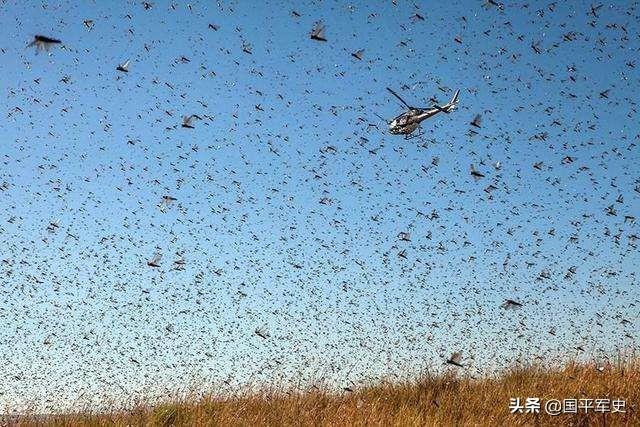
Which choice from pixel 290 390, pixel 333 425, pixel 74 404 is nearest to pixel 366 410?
pixel 333 425

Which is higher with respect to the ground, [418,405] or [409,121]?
[409,121]

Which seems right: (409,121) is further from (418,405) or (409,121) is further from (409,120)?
(418,405)

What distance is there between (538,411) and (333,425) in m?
3.75

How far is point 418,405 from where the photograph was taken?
11.9 metres

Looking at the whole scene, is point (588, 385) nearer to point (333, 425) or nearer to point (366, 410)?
point (366, 410)

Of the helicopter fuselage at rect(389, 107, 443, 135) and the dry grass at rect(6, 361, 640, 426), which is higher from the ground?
the helicopter fuselage at rect(389, 107, 443, 135)

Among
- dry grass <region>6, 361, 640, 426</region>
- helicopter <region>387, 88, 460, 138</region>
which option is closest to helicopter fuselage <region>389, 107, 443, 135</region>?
helicopter <region>387, 88, 460, 138</region>

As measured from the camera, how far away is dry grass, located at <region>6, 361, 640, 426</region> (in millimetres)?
10117

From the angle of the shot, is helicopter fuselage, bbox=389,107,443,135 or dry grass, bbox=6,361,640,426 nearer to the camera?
dry grass, bbox=6,361,640,426

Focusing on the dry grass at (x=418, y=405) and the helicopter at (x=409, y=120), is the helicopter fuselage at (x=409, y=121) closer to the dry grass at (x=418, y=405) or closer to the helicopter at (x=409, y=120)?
the helicopter at (x=409, y=120)

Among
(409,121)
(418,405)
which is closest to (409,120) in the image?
(409,121)

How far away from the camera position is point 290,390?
12523 mm

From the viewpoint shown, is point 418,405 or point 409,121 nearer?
point 418,405

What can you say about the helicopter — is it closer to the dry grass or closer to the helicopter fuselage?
the helicopter fuselage
